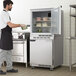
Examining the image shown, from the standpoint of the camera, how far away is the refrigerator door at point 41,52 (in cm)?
526

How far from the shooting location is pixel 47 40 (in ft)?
17.3

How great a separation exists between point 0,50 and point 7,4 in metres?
1.03

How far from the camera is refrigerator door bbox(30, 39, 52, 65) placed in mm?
5261

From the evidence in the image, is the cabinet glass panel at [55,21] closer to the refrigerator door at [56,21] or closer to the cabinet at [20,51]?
the refrigerator door at [56,21]

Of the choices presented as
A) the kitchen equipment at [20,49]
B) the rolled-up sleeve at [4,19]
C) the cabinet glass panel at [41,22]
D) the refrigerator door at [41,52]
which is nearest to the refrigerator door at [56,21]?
the cabinet glass panel at [41,22]

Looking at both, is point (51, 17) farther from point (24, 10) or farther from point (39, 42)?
point (24, 10)

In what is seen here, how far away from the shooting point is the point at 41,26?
18.9ft

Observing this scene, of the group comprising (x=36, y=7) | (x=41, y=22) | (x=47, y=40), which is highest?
(x=36, y=7)

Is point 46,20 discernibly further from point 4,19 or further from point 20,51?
point 4,19

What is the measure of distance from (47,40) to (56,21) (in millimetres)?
668

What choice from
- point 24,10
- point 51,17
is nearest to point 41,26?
point 51,17

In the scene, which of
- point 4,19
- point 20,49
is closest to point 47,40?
point 20,49

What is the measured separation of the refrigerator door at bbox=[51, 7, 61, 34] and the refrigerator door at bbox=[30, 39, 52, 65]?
0.47 metres

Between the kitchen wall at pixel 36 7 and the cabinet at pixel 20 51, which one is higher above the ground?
the kitchen wall at pixel 36 7
